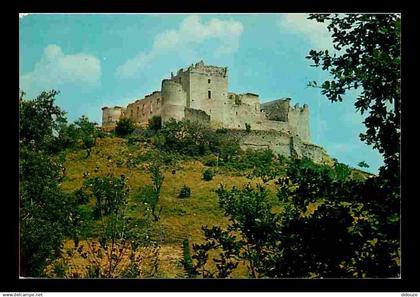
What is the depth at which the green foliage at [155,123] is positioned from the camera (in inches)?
1282

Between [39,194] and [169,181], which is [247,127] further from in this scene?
[39,194]

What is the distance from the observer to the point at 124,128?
3172cm

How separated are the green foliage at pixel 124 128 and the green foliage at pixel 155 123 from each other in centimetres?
95

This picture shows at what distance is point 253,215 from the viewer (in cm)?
459

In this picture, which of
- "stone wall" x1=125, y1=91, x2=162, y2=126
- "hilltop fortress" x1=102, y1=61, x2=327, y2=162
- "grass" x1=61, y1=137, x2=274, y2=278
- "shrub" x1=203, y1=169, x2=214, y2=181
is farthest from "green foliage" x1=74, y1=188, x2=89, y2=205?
"stone wall" x1=125, y1=91, x2=162, y2=126

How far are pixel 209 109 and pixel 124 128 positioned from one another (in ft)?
17.7

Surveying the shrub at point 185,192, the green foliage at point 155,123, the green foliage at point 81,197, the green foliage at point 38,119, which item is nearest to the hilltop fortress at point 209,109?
the green foliage at point 155,123

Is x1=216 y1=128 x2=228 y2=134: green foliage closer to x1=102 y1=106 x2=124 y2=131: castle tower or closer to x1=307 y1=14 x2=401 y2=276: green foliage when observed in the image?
x1=102 y1=106 x2=124 y2=131: castle tower

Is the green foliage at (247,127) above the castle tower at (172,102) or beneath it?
beneath

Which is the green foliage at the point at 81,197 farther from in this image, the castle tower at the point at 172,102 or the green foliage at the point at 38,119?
the castle tower at the point at 172,102

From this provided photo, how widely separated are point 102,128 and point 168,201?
11.0 meters
